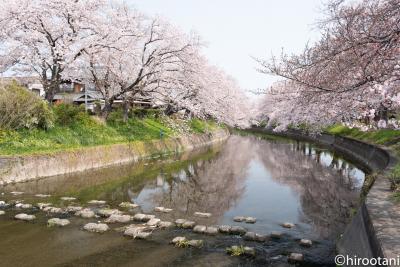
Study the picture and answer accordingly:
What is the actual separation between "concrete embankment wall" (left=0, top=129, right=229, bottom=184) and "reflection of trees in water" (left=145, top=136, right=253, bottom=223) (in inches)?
175

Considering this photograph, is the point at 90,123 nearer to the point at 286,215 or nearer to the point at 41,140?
the point at 41,140

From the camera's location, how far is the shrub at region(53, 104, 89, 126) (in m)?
24.9

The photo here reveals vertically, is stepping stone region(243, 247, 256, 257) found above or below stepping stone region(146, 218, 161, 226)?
below

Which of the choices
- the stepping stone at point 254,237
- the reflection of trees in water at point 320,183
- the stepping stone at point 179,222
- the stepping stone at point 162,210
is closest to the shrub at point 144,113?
the reflection of trees in water at point 320,183

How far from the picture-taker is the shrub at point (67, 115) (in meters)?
24.9

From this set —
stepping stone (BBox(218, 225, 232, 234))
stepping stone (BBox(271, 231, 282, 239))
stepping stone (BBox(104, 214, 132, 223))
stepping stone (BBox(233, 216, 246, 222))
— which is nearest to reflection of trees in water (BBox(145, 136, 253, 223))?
stepping stone (BBox(233, 216, 246, 222))

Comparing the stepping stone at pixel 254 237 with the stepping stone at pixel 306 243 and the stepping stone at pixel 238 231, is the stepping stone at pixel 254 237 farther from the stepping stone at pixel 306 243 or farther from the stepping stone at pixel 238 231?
the stepping stone at pixel 306 243

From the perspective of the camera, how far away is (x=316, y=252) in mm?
10867

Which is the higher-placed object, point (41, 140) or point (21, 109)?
point (21, 109)

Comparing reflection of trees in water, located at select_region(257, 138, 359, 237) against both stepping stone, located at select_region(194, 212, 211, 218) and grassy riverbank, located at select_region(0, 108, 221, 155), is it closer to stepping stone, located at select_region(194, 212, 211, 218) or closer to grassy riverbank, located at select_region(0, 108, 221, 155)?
stepping stone, located at select_region(194, 212, 211, 218)

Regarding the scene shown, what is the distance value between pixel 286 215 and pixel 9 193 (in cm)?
1156

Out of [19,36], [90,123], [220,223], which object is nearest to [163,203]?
[220,223]

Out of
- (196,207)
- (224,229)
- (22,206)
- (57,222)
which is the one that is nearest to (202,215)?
(196,207)

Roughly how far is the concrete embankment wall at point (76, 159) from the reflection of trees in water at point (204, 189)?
4442 millimetres
